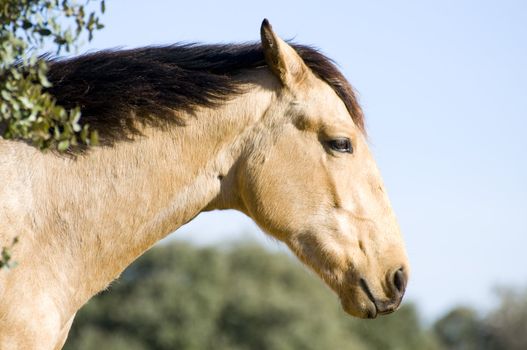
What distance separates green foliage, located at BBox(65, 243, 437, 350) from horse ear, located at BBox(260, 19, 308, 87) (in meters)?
51.9

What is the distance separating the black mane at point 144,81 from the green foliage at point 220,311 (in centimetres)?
5181

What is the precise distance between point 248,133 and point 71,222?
4.30 ft

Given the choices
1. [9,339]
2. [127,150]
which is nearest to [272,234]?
[127,150]

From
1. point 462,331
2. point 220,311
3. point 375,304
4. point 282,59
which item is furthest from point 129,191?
point 462,331

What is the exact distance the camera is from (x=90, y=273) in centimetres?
564

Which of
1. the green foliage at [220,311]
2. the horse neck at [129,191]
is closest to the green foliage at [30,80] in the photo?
the horse neck at [129,191]

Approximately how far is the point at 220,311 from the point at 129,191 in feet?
Answer: 188

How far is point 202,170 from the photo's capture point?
234 inches

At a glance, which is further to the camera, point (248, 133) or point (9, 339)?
point (248, 133)

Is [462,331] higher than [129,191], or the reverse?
[129,191]

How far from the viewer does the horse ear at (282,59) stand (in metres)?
6.03

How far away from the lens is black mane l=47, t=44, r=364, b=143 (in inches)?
226

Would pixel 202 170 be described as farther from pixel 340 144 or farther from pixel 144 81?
pixel 340 144

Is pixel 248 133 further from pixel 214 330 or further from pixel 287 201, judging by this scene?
pixel 214 330
